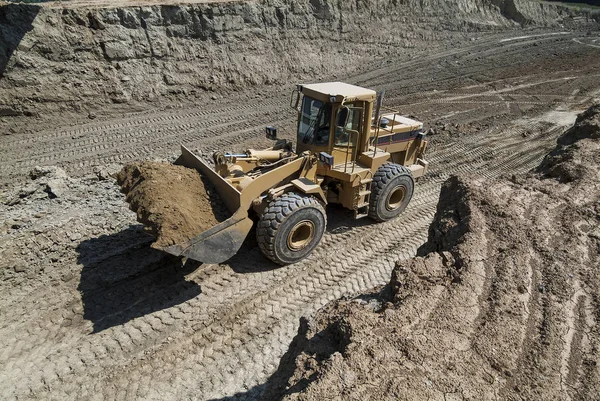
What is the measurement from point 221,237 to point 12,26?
9.81 meters

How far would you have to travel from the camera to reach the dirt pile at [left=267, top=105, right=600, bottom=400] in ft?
9.91

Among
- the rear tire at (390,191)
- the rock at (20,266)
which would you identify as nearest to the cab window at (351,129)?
the rear tire at (390,191)

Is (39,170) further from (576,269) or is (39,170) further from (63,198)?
(576,269)

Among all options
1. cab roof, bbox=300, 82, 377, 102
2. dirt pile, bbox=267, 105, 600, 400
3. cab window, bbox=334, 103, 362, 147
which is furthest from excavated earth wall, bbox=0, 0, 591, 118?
dirt pile, bbox=267, 105, 600, 400

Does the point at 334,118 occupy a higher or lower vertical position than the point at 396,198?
higher

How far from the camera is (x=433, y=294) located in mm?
3721

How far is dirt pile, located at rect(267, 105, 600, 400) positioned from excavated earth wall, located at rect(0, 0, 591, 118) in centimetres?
1068

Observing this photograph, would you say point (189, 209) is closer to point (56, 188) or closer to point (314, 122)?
point (314, 122)

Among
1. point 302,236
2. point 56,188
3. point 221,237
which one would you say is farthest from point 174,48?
point 221,237

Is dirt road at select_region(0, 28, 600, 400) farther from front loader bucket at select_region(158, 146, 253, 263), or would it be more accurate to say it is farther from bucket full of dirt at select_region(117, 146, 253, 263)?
bucket full of dirt at select_region(117, 146, 253, 263)

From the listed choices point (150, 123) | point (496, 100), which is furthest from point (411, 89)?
point (150, 123)

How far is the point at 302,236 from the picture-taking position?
6.57m

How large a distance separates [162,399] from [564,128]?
12716 mm

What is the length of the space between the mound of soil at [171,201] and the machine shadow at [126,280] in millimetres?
969
